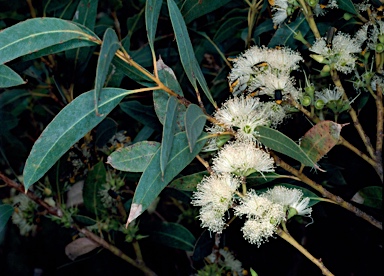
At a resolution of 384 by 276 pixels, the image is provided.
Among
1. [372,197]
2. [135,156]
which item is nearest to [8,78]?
[135,156]

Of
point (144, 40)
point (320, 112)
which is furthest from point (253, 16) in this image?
point (144, 40)

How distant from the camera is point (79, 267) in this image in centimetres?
204

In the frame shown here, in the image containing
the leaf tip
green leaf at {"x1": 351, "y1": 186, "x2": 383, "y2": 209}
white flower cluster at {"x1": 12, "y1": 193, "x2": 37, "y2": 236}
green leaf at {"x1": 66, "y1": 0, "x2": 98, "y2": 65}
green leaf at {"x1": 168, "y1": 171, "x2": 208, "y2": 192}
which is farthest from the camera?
white flower cluster at {"x1": 12, "y1": 193, "x2": 37, "y2": 236}

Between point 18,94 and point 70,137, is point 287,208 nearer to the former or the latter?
point 70,137

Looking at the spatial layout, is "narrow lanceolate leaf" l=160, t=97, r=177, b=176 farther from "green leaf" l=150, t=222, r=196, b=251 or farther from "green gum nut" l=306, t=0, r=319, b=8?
"green leaf" l=150, t=222, r=196, b=251

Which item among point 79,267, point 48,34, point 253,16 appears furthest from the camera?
point 79,267

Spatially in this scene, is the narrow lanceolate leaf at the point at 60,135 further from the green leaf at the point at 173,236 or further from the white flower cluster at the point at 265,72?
the green leaf at the point at 173,236

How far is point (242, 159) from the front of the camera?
1078 millimetres

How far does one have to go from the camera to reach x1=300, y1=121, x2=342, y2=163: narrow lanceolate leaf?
1.11 meters

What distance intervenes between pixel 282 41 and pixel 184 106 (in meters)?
0.46

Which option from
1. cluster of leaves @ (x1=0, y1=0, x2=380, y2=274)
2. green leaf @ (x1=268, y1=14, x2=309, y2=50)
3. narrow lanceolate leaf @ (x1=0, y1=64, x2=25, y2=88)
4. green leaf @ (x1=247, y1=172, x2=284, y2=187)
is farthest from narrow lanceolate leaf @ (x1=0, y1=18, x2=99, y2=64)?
green leaf @ (x1=268, y1=14, x2=309, y2=50)

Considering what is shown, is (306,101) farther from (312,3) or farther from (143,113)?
(143,113)

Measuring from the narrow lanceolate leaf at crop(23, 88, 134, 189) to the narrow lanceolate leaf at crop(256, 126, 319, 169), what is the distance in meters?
0.32

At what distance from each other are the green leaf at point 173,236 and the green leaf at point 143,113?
0.35 m
